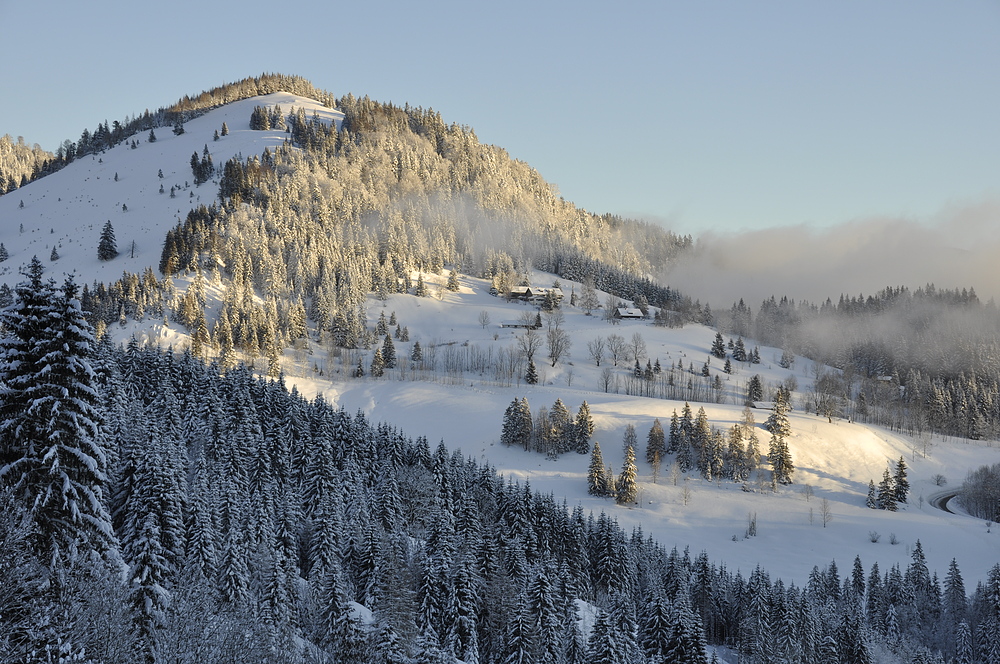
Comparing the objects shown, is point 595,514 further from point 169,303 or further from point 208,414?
point 169,303

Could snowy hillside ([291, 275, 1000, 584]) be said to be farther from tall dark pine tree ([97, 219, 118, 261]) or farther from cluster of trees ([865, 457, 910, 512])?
tall dark pine tree ([97, 219, 118, 261])

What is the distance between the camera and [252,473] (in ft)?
240

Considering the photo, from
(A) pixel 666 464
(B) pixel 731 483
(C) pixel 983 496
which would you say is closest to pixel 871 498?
(C) pixel 983 496

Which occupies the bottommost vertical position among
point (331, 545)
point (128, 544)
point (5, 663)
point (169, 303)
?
point (331, 545)

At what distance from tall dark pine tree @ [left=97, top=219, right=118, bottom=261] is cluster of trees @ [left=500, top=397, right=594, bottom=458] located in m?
119

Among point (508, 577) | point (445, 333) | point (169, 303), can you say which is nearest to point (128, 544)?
point (508, 577)

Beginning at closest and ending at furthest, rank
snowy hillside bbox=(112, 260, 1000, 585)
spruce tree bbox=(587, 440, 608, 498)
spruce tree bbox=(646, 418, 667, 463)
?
snowy hillside bbox=(112, 260, 1000, 585) → spruce tree bbox=(587, 440, 608, 498) → spruce tree bbox=(646, 418, 667, 463)

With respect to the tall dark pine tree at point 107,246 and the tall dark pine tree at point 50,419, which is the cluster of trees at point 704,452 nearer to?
the tall dark pine tree at point 50,419

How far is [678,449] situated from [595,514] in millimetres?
29865

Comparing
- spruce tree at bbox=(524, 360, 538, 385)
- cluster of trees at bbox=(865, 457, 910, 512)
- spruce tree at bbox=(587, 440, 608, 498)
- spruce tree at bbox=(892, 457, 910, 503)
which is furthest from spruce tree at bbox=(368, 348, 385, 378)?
spruce tree at bbox=(892, 457, 910, 503)

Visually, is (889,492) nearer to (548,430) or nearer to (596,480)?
(596,480)

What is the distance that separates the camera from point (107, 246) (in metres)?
179

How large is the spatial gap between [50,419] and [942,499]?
143 meters

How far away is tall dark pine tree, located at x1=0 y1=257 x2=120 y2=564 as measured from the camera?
2156 centimetres
